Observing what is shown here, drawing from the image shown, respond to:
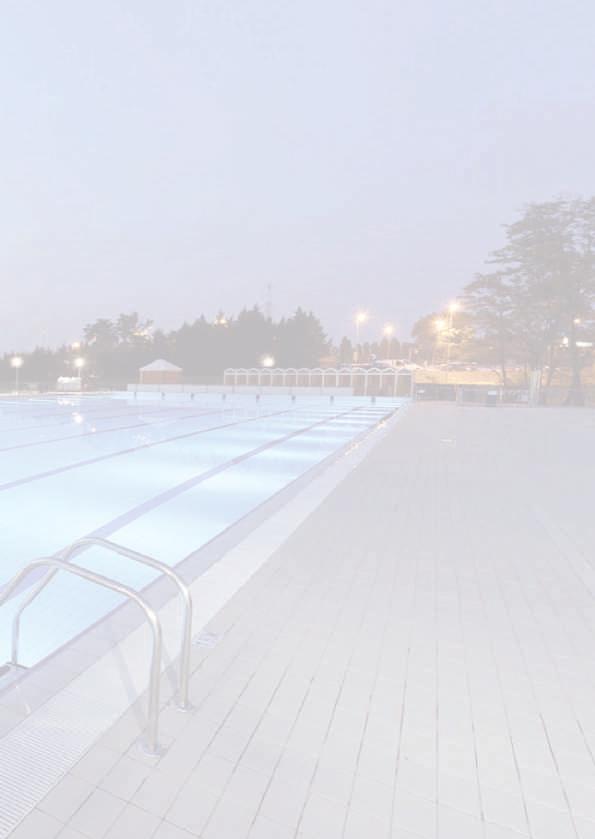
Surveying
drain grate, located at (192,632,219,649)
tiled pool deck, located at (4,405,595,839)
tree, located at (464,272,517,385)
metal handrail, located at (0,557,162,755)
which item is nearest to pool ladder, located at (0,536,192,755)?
metal handrail, located at (0,557,162,755)

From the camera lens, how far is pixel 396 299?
9038 cm

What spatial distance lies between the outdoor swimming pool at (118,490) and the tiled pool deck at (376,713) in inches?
56.7

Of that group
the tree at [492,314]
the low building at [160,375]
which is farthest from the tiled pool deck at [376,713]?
the low building at [160,375]

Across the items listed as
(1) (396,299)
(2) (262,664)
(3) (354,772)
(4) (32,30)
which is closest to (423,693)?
(3) (354,772)

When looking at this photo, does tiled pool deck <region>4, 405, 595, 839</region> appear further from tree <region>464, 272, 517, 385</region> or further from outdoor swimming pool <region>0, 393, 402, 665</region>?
tree <region>464, 272, 517, 385</region>

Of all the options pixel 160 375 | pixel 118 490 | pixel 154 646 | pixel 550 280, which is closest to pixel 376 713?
pixel 154 646

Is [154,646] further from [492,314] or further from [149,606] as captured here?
[492,314]

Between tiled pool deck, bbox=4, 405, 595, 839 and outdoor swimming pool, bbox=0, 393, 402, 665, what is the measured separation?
4.72 feet

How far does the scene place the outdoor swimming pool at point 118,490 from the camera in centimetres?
394

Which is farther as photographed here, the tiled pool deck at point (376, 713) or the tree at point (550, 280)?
the tree at point (550, 280)

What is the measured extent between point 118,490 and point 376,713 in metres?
6.18

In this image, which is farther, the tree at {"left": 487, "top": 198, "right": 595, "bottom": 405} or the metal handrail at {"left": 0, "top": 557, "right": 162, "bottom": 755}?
the tree at {"left": 487, "top": 198, "right": 595, "bottom": 405}

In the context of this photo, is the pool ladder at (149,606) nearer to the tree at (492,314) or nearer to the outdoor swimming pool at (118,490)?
the outdoor swimming pool at (118,490)

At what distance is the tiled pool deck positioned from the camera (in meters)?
1.61
